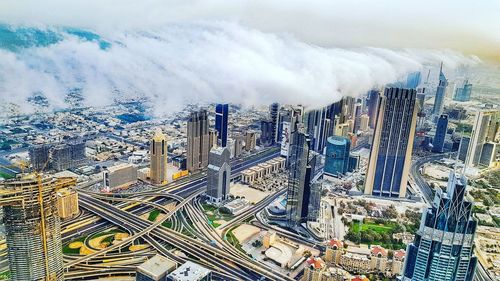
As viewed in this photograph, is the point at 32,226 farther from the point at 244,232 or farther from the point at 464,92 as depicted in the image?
the point at 464,92

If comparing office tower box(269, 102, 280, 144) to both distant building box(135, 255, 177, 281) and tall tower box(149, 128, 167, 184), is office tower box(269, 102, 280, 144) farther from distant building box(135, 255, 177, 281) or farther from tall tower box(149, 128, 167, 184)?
distant building box(135, 255, 177, 281)

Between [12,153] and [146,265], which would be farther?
[12,153]

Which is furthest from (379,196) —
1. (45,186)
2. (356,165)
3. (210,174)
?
(45,186)

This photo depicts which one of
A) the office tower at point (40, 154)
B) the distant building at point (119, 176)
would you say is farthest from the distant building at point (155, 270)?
the office tower at point (40, 154)

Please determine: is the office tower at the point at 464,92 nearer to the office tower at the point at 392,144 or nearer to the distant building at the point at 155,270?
the office tower at the point at 392,144

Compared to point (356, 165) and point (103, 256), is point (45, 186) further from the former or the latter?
point (356, 165)

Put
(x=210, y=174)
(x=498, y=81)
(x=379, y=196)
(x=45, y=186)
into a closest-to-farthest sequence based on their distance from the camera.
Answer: (x=45, y=186) → (x=498, y=81) → (x=210, y=174) → (x=379, y=196)

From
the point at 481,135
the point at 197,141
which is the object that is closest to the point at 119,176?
the point at 197,141
